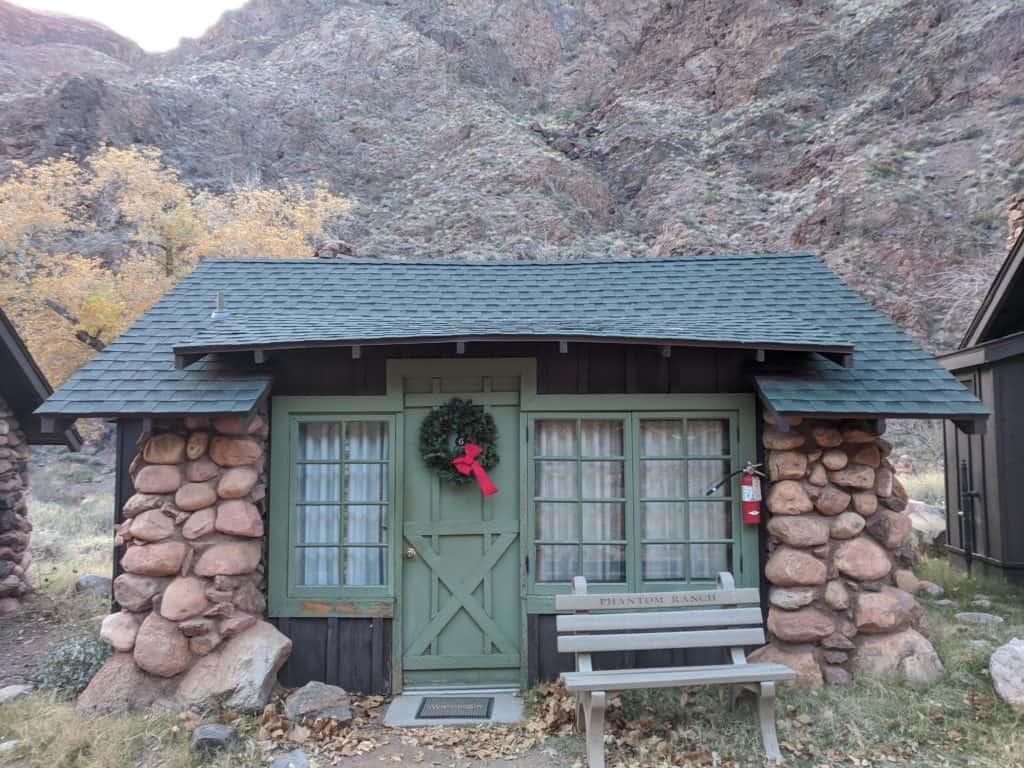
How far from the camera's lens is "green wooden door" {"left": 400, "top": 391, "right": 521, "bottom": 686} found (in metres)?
5.45

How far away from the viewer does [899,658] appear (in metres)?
5.02

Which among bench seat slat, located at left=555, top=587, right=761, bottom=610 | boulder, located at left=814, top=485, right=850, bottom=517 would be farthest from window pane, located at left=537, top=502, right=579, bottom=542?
boulder, located at left=814, top=485, right=850, bottom=517

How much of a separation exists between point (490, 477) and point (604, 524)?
986mm

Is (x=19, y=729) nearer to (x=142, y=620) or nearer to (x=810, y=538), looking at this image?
(x=142, y=620)

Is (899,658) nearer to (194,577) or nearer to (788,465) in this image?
(788,465)

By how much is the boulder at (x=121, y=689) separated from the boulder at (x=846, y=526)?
16.3ft

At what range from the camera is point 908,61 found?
30.2 meters

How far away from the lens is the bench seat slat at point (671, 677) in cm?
413

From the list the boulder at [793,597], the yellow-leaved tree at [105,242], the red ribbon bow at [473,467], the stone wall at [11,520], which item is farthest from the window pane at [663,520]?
the yellow-leaved tree at [105,242]

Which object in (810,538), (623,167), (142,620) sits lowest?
(142,620)

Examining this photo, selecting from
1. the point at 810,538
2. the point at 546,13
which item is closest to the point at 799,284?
the point at 810,538

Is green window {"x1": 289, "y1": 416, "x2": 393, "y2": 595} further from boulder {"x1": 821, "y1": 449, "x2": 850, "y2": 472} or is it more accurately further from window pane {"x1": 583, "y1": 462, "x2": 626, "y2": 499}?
boulder {"x1": 821, "y1": 449, "x2": 850, "y2": 472}

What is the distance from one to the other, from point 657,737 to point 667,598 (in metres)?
0.87

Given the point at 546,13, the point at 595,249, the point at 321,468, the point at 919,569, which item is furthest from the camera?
the point at 546,13
